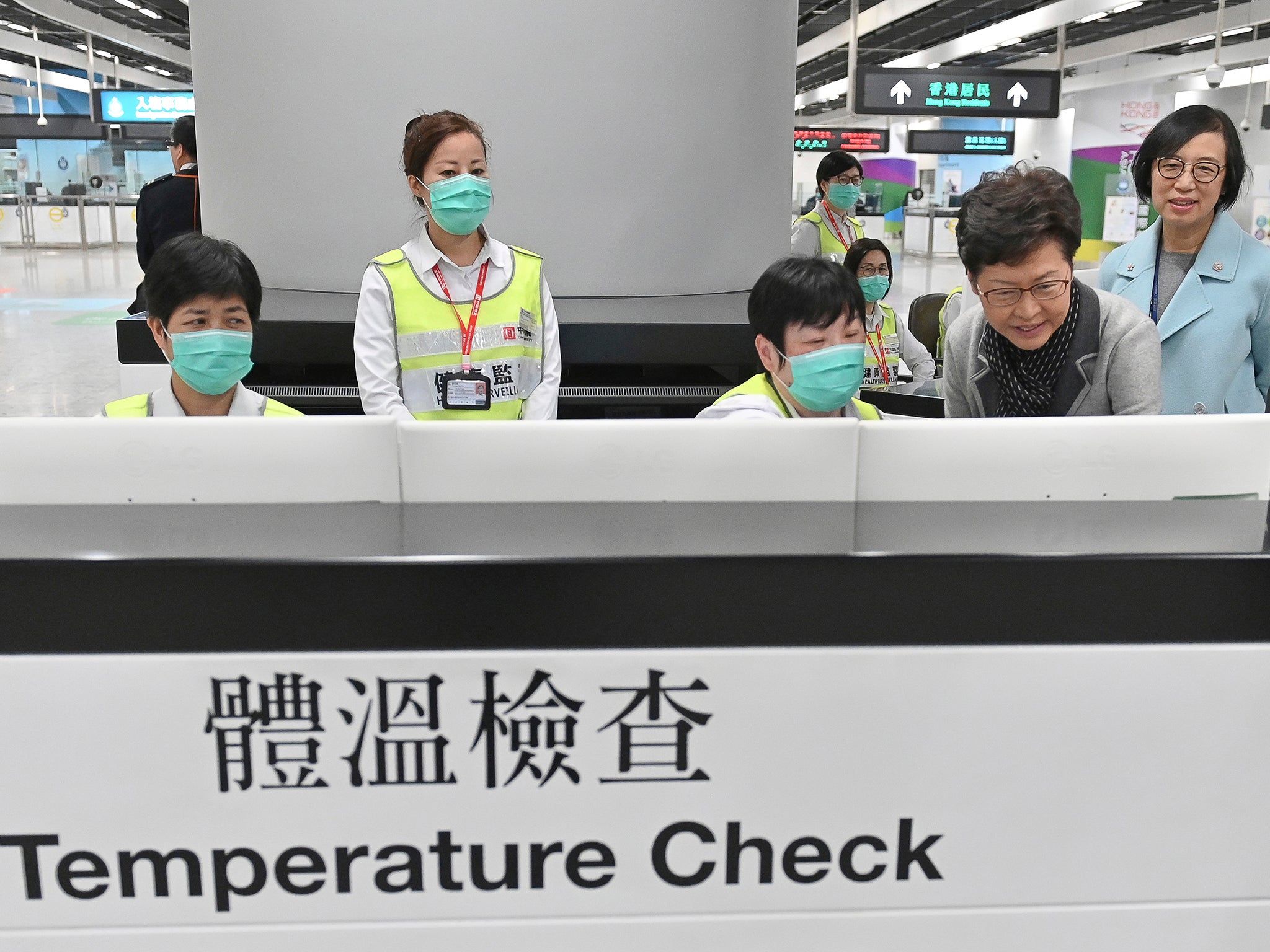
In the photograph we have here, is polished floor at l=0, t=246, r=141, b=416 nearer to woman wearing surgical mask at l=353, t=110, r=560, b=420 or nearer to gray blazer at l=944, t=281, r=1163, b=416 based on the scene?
woman wearing surgical mask at l=353, t=110, r=560, b=420

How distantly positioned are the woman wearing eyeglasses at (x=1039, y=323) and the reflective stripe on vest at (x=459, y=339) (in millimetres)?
1069

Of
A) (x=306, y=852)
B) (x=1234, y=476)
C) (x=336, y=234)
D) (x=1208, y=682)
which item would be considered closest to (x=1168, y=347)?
(x=1234, y=476)

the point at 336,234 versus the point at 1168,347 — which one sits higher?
the point at 336,234

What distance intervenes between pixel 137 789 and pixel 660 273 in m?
3.70

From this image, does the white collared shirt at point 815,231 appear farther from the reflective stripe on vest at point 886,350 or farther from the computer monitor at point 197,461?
the computer monitor at point 197,461

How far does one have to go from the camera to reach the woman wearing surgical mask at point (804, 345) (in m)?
1.99

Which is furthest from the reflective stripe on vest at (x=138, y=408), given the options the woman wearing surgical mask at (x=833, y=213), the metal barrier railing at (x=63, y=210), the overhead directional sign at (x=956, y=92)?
the metal barrier railing at (x=63, y=210)

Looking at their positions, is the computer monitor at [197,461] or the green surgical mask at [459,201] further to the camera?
the green surgical mask at [459,201]

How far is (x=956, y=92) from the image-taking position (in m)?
11.0

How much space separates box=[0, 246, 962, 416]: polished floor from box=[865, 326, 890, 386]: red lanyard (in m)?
2.97

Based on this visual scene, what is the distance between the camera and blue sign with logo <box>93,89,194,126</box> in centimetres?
1300

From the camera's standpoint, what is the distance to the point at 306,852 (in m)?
1.52

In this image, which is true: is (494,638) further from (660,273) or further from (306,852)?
(660,273)

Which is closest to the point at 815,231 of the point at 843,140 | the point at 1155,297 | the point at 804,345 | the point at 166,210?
the point at 166,210
